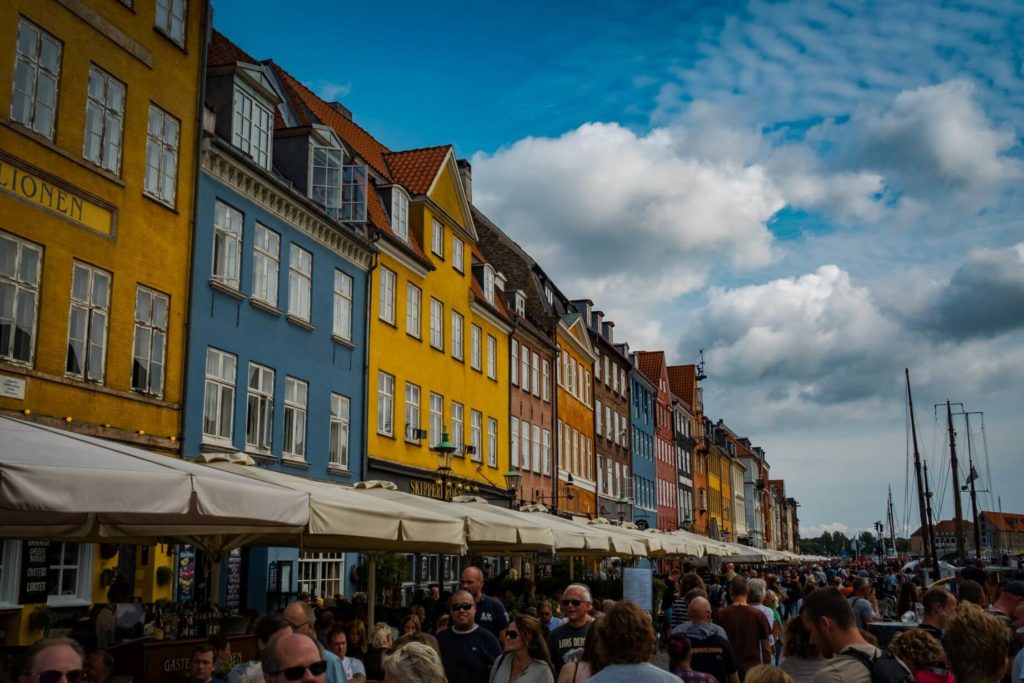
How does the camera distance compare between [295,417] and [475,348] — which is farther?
[475,348]

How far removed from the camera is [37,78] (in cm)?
1493

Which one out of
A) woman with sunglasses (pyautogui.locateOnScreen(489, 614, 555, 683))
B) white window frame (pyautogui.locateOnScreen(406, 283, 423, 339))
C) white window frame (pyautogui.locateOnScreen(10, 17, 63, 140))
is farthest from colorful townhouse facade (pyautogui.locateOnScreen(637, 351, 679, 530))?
woman with sunglasses (pyautogui.locateOnScreen(489, 614, 555, 683))

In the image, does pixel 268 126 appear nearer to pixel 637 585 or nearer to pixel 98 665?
pixel 637 585

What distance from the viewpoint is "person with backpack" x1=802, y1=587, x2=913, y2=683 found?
5.42 m

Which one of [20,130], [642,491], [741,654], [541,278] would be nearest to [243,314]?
[20,130]

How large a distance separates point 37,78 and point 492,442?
69.0 ft

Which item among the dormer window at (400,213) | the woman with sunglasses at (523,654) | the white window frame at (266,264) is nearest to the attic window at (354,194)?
the dormer window at (400,213)

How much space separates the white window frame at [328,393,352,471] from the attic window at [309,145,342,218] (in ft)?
13.8

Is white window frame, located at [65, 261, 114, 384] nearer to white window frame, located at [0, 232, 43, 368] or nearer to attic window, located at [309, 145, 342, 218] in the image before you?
white window frame, located at [0, 232, 43, 368]

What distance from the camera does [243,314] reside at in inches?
774

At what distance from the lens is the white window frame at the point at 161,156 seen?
17172 mm

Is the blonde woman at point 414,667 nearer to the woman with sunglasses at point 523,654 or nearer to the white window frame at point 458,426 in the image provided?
the woman with sunglasses at point 523,654

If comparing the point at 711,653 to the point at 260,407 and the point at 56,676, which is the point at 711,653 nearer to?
the point at 56,676

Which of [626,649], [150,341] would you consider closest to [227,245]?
[150,341]
